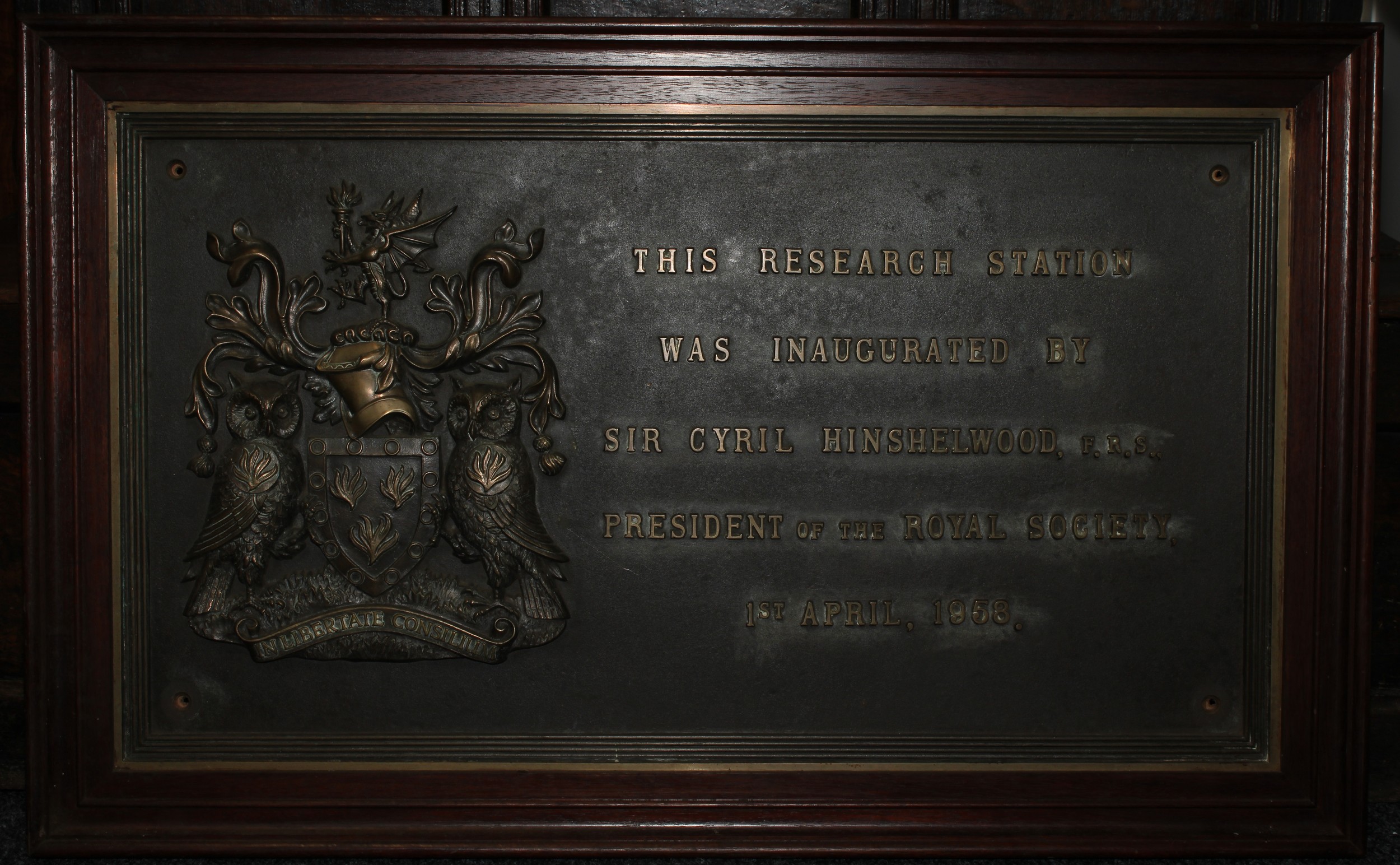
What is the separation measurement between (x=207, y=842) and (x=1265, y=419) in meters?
2.08

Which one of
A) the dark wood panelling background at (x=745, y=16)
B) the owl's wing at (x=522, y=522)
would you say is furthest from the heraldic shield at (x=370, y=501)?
the dark wood panelling background at (x=745, y=16)

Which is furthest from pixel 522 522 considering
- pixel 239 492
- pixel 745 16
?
pixel 745 16

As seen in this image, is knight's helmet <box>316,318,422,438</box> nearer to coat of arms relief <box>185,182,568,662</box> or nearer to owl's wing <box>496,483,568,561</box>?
coat of arms relief <box>185,182,568,662</box>

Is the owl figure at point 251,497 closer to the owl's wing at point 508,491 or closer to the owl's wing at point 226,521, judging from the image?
the owl's wing at point 226,521

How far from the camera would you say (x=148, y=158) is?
164cm

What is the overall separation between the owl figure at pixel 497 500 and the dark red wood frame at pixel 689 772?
1.19 feet

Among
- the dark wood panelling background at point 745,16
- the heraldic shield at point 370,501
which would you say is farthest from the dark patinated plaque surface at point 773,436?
the dark wood panelling background at point 745,16

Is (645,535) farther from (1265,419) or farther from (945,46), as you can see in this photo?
(1265,419)

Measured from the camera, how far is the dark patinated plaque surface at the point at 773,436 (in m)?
1.64

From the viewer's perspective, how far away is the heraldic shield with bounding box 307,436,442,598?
1652 mm

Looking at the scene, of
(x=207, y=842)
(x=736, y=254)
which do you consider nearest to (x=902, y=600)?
(x=736, y=254)

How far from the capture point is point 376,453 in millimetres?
1652

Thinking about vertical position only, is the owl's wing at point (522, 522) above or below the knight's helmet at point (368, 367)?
below

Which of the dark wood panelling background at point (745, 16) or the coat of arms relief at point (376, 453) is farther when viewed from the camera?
the dark wood panelling background at point (745, 16)
